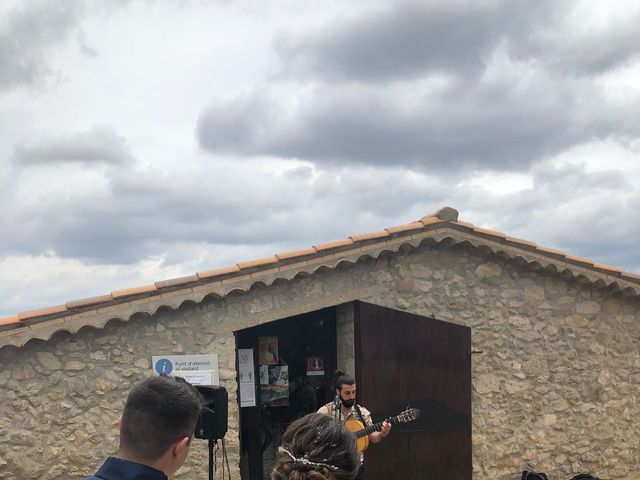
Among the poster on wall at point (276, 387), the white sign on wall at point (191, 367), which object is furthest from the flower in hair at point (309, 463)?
the poster on wall at point (276, 387)

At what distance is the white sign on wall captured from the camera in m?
6.71

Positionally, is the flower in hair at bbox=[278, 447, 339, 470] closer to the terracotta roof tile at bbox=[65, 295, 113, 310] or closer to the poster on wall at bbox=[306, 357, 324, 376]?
the terracotta roof tile at bbox=[65, 295, 113, 310]

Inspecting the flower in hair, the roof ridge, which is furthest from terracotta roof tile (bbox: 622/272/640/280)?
the flower in hair

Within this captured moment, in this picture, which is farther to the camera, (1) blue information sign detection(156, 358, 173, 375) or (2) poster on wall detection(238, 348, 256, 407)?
(2) poster on wall detection(238, 348, 256, 407)

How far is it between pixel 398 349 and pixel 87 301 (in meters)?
3.28

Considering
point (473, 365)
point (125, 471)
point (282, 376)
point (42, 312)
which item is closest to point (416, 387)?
point (473, 365)

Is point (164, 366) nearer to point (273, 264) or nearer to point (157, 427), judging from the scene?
point (273, 264)

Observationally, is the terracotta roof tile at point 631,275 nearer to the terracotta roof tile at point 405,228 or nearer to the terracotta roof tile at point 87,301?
the terracotta roof tile at point 405,228

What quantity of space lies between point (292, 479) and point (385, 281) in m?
5.60

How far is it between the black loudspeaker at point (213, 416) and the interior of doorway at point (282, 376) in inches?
143

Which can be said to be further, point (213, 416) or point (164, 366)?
point (164, 366)

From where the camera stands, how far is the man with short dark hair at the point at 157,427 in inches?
83.5

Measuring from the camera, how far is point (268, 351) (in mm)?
8883

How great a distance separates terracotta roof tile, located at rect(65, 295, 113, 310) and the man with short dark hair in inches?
172
